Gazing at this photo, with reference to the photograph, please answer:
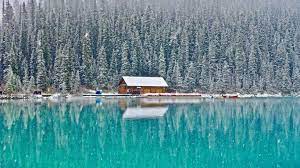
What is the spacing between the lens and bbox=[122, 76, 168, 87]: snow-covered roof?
8945 cm

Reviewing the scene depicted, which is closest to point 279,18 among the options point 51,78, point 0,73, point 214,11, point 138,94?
point 214,11

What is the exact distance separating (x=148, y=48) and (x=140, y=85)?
16.8 m

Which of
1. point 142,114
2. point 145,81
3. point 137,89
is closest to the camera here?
point 142,114

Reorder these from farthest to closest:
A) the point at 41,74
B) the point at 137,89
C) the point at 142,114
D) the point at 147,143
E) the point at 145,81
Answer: the point at 145,81, the point at 137,89, the point at 41,74, the point at 142,114, the point at 147,143

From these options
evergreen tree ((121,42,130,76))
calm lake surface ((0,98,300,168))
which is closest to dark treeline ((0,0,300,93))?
evergreen tree ((121,42,130,76))

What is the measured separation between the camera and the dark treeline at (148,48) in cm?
9000

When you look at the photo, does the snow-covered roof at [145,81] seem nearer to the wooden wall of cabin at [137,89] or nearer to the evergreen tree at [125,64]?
the wooden wall of cabin at [137,89]

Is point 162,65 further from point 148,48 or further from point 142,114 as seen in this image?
point 142,114

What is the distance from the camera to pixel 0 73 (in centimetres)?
8731

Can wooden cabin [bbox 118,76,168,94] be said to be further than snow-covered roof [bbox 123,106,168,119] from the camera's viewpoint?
Yes

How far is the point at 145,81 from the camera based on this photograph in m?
91.3

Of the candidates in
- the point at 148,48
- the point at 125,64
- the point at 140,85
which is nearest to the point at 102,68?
the point at 125,64

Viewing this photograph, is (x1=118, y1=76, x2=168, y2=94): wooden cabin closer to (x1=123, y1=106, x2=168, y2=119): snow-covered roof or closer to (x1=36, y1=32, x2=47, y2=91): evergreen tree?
(x1=36, y1=32, x2=47, y2=91): evergreen tree

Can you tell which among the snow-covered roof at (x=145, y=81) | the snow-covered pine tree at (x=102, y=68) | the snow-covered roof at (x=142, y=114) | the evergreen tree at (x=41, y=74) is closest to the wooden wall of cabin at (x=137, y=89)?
the snow-covered roof at (x=145, y=81)
